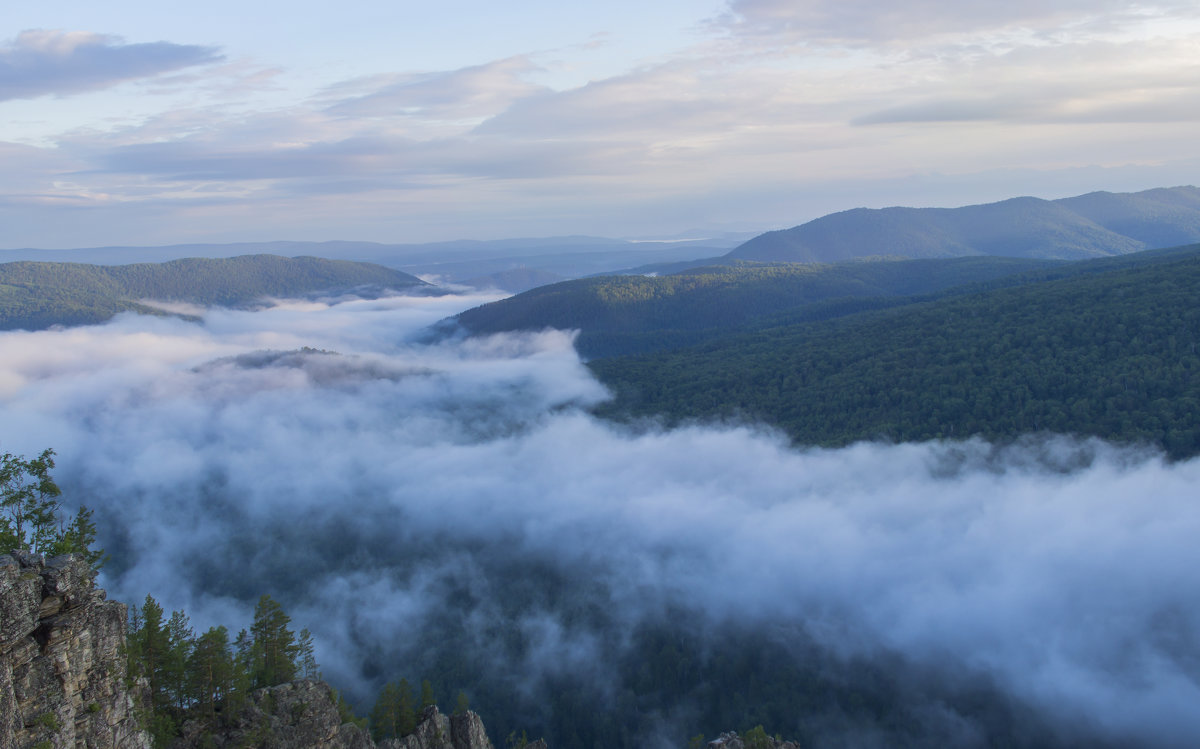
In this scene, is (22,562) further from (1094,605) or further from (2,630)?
(1094,605)

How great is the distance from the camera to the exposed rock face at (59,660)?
37.4 metres

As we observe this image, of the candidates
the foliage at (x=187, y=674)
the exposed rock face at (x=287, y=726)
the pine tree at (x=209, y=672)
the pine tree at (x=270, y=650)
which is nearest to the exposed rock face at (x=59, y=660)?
the exposed rock face at (x=287, y=726)

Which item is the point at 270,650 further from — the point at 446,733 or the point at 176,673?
the point at 446,733

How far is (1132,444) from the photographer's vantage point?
5906 inches

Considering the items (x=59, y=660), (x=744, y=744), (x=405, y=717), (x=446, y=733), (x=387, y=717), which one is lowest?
(x=744, y=744)

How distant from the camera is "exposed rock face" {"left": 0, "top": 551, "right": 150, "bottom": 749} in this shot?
1471 inches

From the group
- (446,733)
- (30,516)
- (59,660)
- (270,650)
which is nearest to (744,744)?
(446,733)

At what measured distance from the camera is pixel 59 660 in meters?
39.9

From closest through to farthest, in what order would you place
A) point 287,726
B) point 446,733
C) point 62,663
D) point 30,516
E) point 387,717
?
point 62,663, point 30,516, point 287,726, point 387,717, point 446,733

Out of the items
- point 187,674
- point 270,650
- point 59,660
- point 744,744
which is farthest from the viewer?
point 744,744

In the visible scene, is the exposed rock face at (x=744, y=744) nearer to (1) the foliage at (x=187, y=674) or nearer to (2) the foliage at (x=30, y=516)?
(1) the foliage at (x=187, y=674)

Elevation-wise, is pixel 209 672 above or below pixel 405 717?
above

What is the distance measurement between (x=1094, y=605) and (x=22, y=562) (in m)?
150

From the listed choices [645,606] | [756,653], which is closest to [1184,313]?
[756,653]
